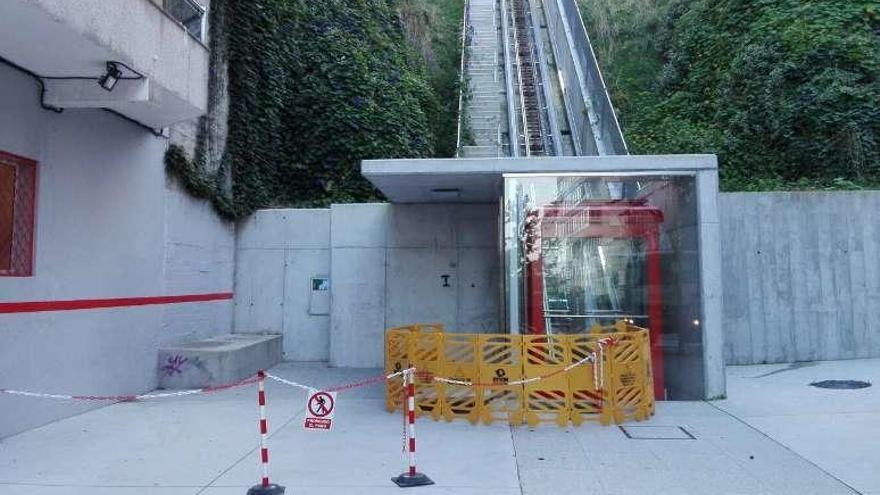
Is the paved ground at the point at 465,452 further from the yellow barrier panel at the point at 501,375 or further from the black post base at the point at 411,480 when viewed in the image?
the yellow barrier panel at the point at 501,375

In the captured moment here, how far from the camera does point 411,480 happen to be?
595cm

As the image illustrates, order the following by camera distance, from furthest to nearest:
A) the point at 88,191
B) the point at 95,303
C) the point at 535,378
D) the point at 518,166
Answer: the point at 518,166 < the point at 95,303 < the point at 88,191 < the point at 535,378

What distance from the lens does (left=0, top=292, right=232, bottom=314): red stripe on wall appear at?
7879 millimetres

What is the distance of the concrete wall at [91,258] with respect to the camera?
26.0ft

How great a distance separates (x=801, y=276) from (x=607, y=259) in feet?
14.9

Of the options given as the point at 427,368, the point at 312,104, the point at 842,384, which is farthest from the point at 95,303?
the point at 842,384

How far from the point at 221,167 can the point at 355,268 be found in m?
3.23

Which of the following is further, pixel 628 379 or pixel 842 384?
pixel 842 384

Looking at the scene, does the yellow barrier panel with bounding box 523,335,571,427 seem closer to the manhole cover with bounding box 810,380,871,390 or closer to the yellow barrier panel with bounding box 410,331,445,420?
the yellow barrier panel with bounding box 410,331,445,420

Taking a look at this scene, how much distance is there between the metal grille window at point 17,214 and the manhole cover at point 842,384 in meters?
10.7

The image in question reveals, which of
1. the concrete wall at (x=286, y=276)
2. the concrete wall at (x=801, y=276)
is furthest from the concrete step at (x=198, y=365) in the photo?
the concrete wall at (x=801, y=276)

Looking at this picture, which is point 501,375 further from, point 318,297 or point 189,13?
point 189,13

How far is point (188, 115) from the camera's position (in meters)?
10.1

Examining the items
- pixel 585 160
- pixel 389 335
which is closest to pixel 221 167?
pixel 389 335
